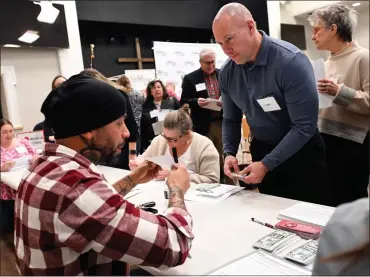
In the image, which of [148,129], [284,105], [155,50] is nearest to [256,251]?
[284,105]

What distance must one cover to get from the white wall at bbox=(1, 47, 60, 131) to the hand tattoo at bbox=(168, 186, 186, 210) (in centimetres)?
331

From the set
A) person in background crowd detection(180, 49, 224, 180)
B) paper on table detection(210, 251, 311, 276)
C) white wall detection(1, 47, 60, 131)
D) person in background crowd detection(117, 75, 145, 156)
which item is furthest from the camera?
white wall detection(1, 47, 60, 131)

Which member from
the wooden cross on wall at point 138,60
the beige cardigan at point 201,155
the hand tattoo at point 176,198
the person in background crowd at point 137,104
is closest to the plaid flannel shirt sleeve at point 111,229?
the hand tattoo at point 176,198

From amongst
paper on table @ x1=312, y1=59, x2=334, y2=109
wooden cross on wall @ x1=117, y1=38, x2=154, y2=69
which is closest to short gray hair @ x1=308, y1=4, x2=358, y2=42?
paper on table @ x1=312, y1=59, x2=334, y2=109

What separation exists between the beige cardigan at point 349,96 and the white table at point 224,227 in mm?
572

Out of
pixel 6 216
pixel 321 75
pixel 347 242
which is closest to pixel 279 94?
pixel 321 75

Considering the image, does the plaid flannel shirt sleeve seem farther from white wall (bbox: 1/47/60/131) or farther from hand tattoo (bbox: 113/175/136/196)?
white wall (bbox: 1/47/60/131)

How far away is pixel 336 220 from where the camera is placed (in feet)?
1.19

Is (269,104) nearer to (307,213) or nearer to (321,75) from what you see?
(321,75)

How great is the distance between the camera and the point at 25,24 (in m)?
1.74

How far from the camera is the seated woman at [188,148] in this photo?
1.95m

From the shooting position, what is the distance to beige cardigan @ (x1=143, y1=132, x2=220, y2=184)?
6.32 ft

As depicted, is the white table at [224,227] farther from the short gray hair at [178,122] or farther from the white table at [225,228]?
the short gray hair at [178,122]

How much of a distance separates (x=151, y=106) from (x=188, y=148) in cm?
57
